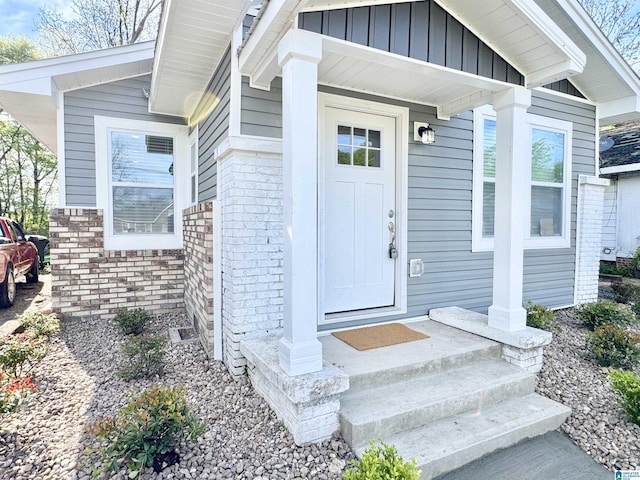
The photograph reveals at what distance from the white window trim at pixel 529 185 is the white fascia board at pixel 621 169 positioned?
4.52m

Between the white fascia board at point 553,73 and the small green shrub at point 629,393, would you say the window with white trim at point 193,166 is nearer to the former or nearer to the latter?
the white fascia board at point 553,73

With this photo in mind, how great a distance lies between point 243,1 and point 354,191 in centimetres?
180

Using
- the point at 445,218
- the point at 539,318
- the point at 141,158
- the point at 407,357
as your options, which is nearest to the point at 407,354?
the point at 407,357

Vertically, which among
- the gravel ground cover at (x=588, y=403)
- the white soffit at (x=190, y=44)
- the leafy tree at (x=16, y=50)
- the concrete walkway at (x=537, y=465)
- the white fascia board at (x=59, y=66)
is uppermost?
the leafy tree at (x=16, y=50)

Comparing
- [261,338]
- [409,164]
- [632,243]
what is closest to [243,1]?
[409,164]

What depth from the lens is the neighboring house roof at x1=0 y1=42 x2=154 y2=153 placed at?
13.2ft

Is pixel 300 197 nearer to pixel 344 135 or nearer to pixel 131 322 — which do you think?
pixel 344 135

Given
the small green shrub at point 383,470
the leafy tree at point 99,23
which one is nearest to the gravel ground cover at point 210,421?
the small green shrub at point 383,470

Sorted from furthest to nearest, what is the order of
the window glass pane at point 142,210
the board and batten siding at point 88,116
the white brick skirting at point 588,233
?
the white brick skirting at point 588,233 < the window glass pane at point 142,210 < the board and batten siding at point 88,116

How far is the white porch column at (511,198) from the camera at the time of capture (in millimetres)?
3164

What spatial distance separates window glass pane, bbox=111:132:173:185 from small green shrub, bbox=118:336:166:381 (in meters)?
2.66

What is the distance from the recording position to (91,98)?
4691mm

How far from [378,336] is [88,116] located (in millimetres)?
4521

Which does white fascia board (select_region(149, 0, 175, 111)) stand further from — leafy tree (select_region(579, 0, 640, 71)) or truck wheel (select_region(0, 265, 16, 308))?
leafy tree (select_region(579, 0, 640, 71))
